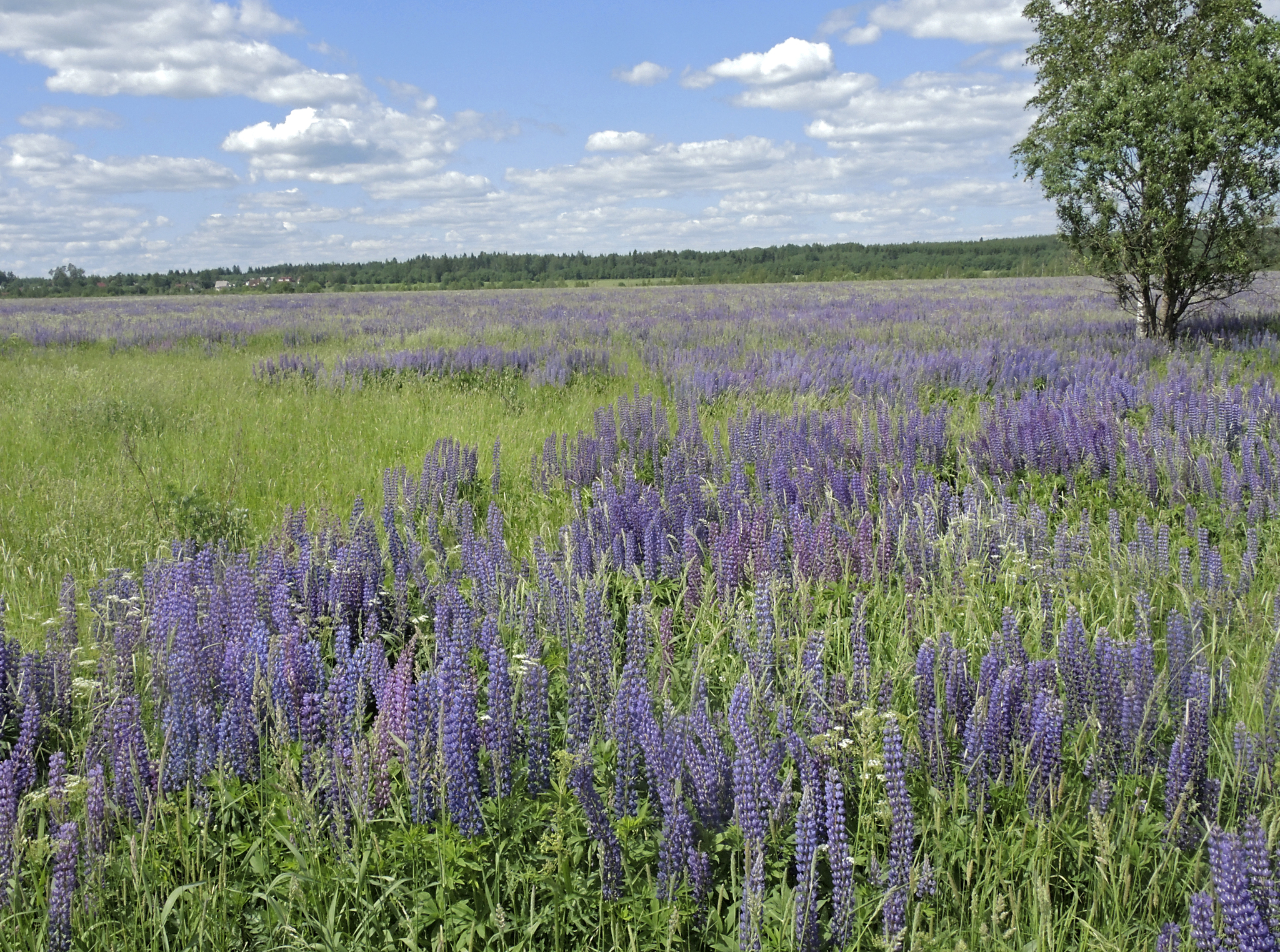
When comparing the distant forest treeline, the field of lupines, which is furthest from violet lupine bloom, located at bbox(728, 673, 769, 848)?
the distant forest treeline

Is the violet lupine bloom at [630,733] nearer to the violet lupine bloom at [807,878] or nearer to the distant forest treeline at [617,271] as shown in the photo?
the violet lupine bloom at [807,878]

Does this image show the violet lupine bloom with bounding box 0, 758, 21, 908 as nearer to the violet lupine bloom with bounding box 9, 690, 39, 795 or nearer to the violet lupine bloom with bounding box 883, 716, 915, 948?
the violet lupine bloom with bounding box 9, 690, 39, 795

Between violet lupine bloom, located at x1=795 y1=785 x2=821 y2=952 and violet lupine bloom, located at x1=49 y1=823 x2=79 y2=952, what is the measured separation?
1.56m

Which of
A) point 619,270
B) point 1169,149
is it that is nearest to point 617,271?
point 619,270

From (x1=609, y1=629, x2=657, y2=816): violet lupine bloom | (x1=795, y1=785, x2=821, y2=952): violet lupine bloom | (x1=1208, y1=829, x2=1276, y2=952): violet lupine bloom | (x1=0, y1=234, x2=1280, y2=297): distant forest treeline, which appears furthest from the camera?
(x1=0, y1=234, x2=1280, y2=297): distant forest treeline

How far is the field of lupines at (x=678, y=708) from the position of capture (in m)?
1.82

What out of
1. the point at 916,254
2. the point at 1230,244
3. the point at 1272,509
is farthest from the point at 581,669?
the point at 916,254

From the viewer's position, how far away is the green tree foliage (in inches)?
425

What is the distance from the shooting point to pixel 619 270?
96625 millimetres

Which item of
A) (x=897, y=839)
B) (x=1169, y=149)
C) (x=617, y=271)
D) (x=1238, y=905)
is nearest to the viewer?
(x=1238, y=905)

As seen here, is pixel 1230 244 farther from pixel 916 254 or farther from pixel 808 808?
pixel 916 254

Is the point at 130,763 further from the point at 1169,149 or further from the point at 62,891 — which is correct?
the point at 1169,149

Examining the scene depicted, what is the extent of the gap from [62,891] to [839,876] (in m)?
1.67

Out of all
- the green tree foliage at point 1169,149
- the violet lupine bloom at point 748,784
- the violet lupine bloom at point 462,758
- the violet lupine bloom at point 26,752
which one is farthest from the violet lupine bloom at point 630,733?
the green tree foliage at point 1169,149
